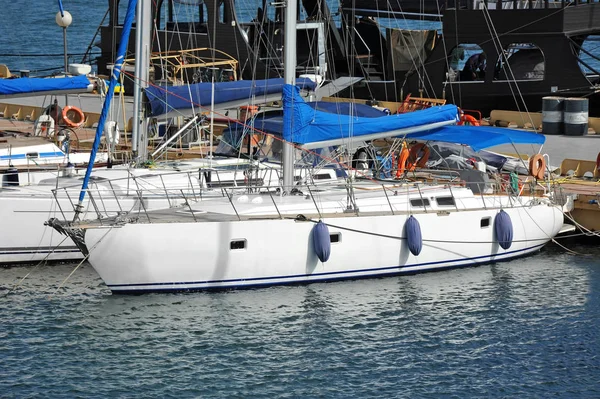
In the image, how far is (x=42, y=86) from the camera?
26.7 meters

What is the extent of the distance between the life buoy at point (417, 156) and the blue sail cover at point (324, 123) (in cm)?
232

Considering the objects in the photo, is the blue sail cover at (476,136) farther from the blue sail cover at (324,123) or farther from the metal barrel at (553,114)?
the metal barrel at (553,114)

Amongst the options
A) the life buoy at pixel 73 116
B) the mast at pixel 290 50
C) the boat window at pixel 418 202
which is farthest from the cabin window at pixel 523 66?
the mast at pixel 290 50

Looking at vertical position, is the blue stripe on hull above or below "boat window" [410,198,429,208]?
below

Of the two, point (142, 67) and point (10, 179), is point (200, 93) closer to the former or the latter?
point (142, 67)

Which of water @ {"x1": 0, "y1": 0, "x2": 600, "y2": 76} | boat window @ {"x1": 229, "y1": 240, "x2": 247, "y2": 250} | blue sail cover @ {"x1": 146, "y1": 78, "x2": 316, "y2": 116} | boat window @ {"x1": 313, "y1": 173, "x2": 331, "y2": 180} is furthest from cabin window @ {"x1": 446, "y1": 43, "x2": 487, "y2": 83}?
water @ {"x1": 0, "y1": 0, "x2": 600, "y2": 76}

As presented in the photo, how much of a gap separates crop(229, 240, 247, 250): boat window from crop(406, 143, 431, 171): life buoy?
6210 millimetres

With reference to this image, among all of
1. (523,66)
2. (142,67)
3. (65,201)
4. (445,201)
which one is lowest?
(445,201)

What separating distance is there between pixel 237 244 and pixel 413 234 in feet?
12.3

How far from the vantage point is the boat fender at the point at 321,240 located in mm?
22188

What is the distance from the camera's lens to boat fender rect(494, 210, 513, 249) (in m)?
24.4

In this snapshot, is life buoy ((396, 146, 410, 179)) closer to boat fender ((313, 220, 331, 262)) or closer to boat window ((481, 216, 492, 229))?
boat window ((481, 216, 492, 229))

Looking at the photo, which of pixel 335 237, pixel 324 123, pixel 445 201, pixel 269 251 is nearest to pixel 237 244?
pixel 269 251

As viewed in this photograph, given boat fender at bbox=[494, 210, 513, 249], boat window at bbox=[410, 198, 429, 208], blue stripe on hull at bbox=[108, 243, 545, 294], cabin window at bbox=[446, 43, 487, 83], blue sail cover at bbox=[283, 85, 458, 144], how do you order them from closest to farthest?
blue stripe on hull at bbox=[108, 243, 545, 294], blue sail cover at bbox=[283, 85, 458, 144], boat window at bbox=[410, 198, 429, 208], boat fender at bbox=[494, 210, 513, 249], cabin window at bbox=[446, 43, 487, 83]
